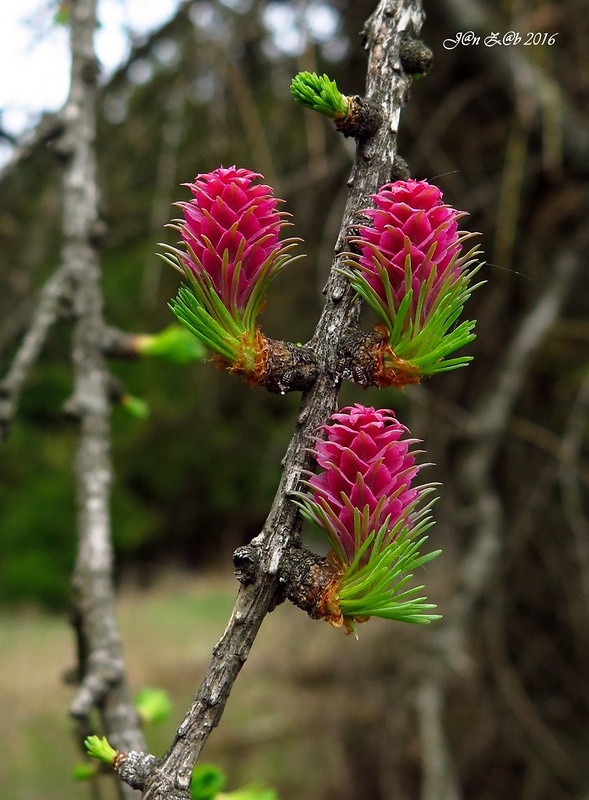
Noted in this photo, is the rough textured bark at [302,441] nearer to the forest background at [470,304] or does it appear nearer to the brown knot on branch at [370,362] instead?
the brown knot on branch at [370,362]

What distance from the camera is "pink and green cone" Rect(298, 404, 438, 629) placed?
32 cm

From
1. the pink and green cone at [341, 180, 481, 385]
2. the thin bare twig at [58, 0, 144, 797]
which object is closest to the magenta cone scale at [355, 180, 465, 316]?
the pink and green cone at [341, 180, 481, 385]

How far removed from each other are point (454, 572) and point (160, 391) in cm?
223

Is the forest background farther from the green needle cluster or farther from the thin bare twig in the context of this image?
the green needle cluster

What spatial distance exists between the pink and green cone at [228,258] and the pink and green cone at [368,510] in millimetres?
62

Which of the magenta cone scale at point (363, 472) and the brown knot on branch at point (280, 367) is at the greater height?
the brown knot on branch at point (280, 367)

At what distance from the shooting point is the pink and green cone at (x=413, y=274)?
329 mm

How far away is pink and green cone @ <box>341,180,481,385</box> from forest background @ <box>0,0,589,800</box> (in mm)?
940

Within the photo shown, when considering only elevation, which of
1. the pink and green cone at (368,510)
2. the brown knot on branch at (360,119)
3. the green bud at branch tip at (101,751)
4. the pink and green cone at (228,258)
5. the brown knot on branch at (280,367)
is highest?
the brown knot on branch at (360,119)

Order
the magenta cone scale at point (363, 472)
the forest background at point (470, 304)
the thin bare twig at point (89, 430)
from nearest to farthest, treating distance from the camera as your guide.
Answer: the magenta cone scale at point (363, 472)
the thin bare twig at point (89, 430)
the forest background at point (470, 304)

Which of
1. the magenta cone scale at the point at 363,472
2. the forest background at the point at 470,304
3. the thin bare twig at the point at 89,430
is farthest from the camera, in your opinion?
the forest background at the point at 470,304

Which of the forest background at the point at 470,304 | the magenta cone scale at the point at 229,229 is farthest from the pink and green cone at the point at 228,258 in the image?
the forest background at the point at 470,304

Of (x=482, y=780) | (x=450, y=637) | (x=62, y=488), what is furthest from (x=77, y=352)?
(x=62, y=488)

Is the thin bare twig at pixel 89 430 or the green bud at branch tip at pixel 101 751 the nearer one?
the green bud at branch tip at pixel 101 751
